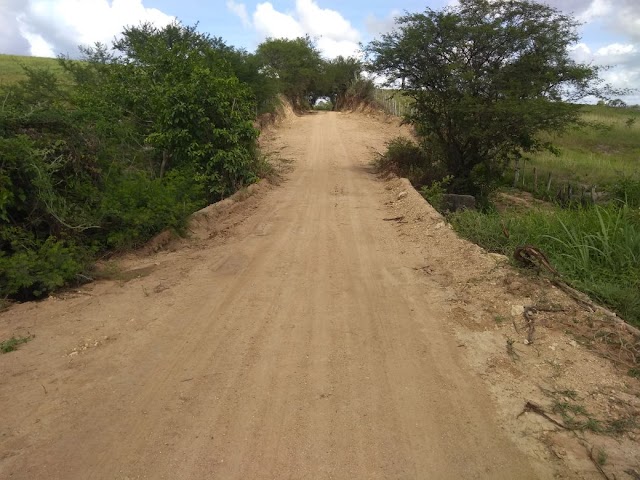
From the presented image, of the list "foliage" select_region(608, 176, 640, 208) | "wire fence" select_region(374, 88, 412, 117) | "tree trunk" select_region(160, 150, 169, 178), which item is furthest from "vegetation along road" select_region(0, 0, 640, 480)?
"wire fence" select_region(374, 88, 412, 117)

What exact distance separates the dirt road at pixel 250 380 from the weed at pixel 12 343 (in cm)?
9

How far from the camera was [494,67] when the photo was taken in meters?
13.0

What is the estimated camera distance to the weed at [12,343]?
14.6 ft

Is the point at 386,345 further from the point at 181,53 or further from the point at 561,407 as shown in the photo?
the point at 181,53

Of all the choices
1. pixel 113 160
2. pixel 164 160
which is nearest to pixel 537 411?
pixel 113 160

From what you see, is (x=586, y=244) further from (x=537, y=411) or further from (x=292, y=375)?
(x=292, y=375)

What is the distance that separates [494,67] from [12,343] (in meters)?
12.6

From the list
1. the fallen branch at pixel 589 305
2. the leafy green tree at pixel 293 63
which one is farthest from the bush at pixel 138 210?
the leafy green tree at pixel 293 63

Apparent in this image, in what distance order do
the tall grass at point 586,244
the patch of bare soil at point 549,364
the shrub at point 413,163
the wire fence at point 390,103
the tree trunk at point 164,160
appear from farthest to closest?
1. the wire fence at point 390,103
2. the shrub at point 413,163
3. the tree trunk at point 164,160
4. the tall grass at point 586,244
5. the patch of bare soil at point 549,364

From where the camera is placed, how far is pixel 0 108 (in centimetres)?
652

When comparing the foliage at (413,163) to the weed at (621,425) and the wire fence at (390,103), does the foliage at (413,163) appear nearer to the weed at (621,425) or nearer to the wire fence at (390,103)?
the weed at (621,425)

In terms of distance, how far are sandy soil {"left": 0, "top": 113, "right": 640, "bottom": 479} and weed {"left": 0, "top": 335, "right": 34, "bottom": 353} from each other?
12cm

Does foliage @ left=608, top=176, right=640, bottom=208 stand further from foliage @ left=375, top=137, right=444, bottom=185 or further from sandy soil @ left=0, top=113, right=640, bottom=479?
sandy soil @ left=0, top=113, right=640, bottom=479

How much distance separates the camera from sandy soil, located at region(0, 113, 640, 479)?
10.2 feet
